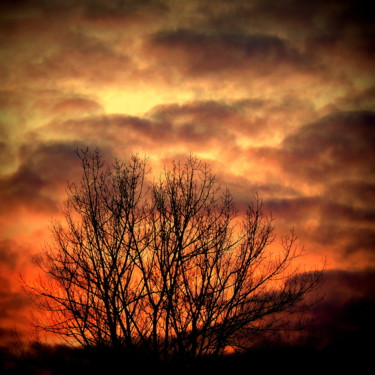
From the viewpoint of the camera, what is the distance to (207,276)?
12242 millimetres

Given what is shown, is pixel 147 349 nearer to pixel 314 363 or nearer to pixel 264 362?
pixel 264 362

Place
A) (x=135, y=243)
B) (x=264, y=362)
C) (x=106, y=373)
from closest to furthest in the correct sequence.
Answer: (x=106, y=373), (x=135, y=243), (x=264, y=362)

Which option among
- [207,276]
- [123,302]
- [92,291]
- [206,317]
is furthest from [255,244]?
[92,291]

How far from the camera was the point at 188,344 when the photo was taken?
451 inches

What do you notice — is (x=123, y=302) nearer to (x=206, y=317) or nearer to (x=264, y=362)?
(x=206, y=317)

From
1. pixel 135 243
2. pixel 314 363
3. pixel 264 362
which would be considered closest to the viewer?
pixel 135 243

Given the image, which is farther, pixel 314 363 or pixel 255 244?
pixel 314 363

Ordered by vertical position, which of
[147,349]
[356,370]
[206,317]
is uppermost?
[206,317]

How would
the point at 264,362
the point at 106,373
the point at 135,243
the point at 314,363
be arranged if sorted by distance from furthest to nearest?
1. the point at 314,363
2. the point at 264,362
3. the point at 135,243
4. the point at 106,373

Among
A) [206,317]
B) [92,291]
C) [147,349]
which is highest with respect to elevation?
[92,291]

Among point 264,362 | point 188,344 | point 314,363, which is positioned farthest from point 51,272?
point 314,363

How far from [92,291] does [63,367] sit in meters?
3.39

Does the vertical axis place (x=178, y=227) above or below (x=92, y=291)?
above

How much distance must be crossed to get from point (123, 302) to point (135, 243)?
5.93ft
